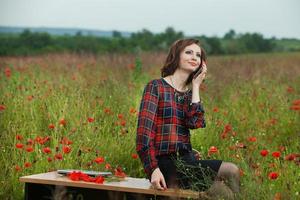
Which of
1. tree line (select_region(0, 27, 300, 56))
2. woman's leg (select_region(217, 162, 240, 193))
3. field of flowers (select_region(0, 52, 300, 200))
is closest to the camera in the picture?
woman's leg (select_region(217, 162, 240, 193))

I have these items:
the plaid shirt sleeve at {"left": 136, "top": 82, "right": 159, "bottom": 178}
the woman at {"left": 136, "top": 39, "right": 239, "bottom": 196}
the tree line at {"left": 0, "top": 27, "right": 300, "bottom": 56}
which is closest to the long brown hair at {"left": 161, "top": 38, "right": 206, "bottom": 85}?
the woman at {"left": 136, "top": 39, "right": 239, "bottom": 196}

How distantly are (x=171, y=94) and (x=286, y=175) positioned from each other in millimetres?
949

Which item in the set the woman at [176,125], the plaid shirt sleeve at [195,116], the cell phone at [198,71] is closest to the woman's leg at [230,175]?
the woman at [176,125]

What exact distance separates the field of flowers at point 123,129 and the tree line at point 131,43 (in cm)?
1018

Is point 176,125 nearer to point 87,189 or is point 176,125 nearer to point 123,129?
point 87,189

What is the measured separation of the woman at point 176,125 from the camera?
14.6 feet

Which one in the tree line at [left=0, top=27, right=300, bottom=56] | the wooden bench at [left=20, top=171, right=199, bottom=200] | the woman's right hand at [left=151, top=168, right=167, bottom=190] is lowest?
the wooden bench at [left=20, top=171, right=199, bottom=200]

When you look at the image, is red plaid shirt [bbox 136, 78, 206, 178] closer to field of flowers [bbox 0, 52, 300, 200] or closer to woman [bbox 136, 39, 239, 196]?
woman [bbox 136, 39, 239, 196]

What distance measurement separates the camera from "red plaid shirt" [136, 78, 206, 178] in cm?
455

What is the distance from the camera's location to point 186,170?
15.0ft

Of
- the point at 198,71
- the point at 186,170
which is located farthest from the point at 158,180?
the point at 198,71

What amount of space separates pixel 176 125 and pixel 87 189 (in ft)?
2.40

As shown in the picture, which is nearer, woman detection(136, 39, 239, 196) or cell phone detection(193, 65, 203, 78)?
woman detection(136, 39, 239, 196)

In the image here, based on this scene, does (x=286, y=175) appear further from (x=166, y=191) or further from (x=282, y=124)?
(x=282, y=124)
